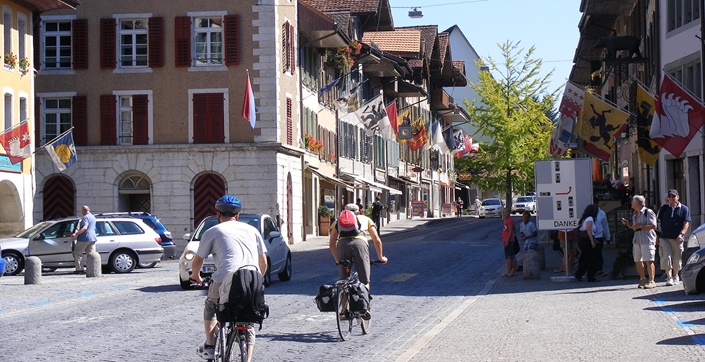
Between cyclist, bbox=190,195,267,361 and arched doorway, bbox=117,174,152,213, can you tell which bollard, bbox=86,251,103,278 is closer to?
arched doorway, bbox=117,174,152,213

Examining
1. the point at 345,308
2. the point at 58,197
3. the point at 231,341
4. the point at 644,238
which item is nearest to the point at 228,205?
the point at 231,341

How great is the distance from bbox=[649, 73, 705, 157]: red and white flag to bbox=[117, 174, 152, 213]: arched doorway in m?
26.5

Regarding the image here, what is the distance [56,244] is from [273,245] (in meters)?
9.71

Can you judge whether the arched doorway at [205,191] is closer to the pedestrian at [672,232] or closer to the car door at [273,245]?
the car door at [273,245]

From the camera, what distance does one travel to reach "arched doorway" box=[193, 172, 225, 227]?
47.1 meters

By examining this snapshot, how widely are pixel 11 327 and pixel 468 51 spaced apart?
4267 inches

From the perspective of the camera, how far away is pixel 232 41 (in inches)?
1855

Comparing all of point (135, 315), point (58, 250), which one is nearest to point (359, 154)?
point (58, 250)

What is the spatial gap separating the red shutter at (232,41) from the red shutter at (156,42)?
7.97ft

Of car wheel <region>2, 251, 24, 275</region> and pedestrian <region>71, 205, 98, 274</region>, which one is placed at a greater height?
pedestrian <region>71, 205, 98, 274</region>

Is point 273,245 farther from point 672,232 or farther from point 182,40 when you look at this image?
point 182,40

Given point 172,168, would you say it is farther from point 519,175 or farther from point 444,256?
point 519,175

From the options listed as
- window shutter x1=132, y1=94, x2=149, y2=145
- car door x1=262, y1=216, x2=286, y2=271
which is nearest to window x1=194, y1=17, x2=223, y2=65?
window shutter x1=132, y1=94, x2=149, y2=145

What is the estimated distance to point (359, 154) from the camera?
6981 cm
